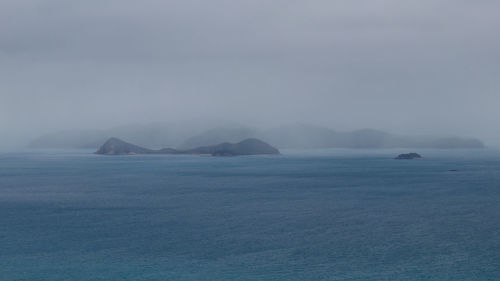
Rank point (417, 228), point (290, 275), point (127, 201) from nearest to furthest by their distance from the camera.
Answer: point (290, 275) → point (417, 228) → point (127, 201)

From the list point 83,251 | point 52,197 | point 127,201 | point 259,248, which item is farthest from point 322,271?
point 52,197

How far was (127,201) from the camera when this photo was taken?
5422 centimetres

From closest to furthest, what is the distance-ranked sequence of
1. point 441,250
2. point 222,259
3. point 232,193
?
1. point 222,259
2. point 441,250
3. point 232,193

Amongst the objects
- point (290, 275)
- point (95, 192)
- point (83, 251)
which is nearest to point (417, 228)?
point (290, 275)

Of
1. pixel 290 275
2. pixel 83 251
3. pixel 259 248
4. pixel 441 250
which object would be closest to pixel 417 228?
pixel 441 250

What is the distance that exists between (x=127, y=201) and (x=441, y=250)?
3565cm

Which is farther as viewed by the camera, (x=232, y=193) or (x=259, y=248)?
(x=232, y=193)

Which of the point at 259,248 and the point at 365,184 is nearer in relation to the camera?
the point at 259,248

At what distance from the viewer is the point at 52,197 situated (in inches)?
2283

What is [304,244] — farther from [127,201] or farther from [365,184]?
[365,184]

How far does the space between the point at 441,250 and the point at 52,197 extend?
4572 cm

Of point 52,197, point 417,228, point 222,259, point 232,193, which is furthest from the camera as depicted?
point 232,193

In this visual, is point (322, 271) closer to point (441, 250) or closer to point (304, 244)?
point (304, 244)

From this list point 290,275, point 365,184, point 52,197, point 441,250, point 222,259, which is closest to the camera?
point 290,275
